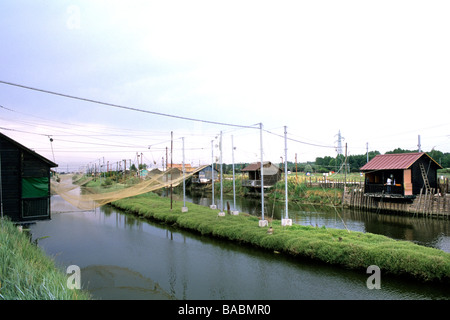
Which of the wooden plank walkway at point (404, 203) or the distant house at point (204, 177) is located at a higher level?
the distant house at point (204, 177)

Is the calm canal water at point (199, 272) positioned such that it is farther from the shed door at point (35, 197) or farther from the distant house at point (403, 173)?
the distant house at point (403, 173)

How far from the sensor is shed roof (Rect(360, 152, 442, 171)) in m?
18.5

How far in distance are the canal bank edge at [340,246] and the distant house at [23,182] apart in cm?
670

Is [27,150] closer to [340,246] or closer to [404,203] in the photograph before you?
[340,246]

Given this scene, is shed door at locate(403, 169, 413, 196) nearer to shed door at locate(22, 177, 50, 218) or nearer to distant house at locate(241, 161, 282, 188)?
distant house at locate(241, 161, 282, 188)

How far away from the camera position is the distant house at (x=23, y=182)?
393 inches

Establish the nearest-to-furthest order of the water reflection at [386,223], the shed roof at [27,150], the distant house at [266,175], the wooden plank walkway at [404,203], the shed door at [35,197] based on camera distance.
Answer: the shed roof at [27,150] → the shed door at [35,197] → the water reflection at [386,223] → the wooden plank walkway at [404,203] → the distant house at [266,175]

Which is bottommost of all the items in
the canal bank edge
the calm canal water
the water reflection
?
the calm canal water

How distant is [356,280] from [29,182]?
37.0 feet

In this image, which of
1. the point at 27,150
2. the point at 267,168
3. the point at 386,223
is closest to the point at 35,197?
the point at 27,150

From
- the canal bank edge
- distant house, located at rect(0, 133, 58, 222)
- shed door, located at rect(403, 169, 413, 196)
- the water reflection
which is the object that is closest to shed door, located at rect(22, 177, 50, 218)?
distant house, located at rect(0, 133, 58, 222)

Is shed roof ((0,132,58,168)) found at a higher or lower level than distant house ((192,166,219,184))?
higher

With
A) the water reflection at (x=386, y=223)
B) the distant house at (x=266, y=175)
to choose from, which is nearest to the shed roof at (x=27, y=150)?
the water reflection at (x=386, y=223)

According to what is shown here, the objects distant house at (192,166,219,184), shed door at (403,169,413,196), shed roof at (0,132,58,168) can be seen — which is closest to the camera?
shed roof at (0,132,58,168)
